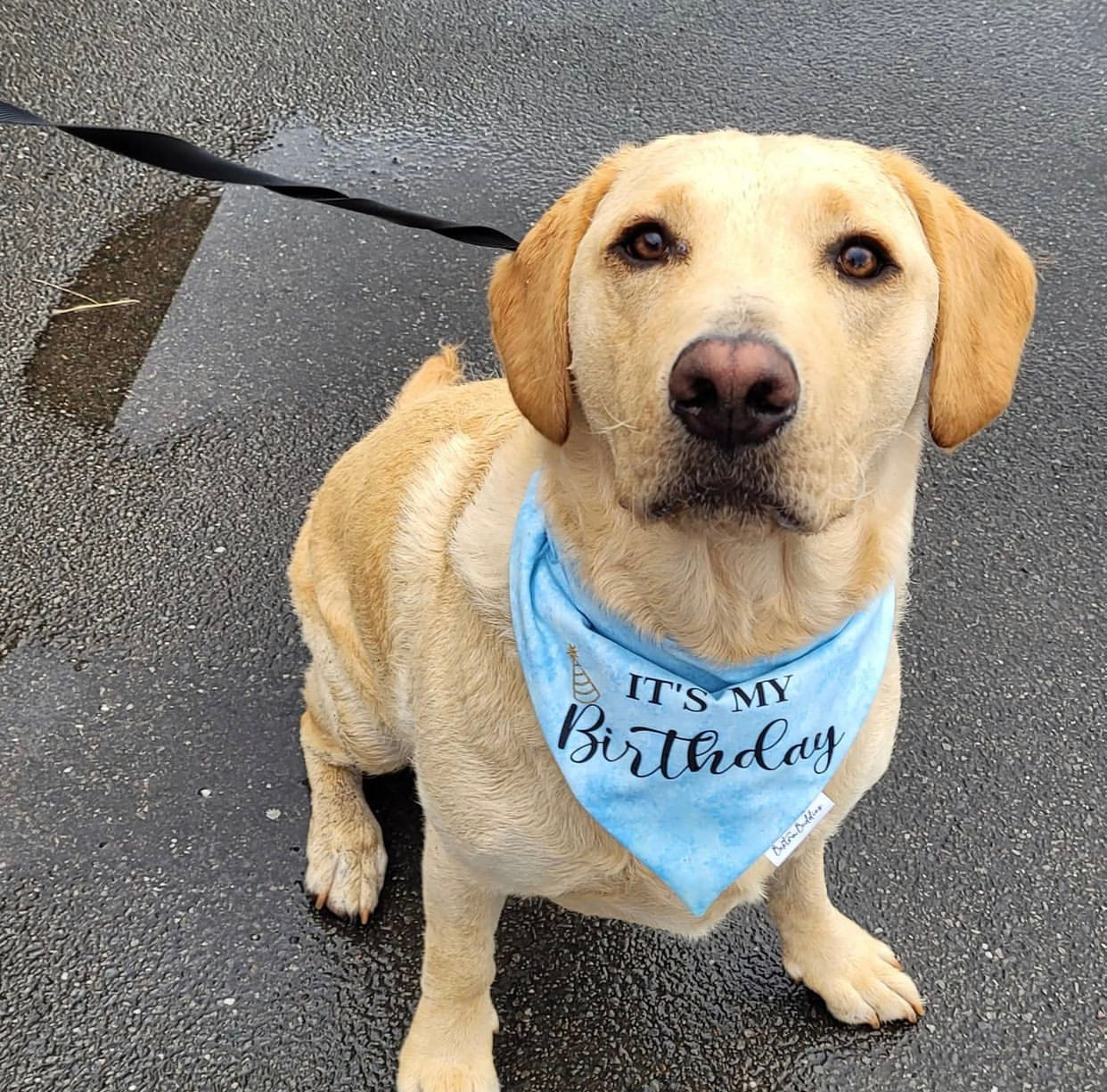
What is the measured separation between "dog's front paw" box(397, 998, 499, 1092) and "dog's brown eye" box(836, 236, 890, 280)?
5.77ft

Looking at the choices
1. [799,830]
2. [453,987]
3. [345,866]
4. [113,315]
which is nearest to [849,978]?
[799,830]

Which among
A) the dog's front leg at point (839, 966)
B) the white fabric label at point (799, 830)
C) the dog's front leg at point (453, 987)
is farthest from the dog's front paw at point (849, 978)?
the dog's front leg at point (453, 987)

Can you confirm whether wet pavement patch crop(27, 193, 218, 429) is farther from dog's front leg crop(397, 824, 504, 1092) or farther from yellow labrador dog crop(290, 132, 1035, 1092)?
dog's front leg crop(397, 824, 504, 1092)

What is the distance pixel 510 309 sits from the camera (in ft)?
6.79

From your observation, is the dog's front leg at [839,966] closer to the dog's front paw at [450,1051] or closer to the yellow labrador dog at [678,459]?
the yellow labrador dog at [678,459]

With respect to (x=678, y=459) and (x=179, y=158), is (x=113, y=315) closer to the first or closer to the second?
(x=179, y=158)

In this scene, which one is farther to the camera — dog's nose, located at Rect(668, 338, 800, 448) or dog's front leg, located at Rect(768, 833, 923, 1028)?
dog's front leg, located at Rect(768, 833, 923, 1028)

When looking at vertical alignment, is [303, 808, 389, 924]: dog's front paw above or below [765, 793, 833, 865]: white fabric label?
below

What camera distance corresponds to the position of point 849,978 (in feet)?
8.77

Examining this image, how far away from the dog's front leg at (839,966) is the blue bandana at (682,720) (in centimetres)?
53

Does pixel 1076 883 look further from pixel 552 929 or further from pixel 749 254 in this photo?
pixel 749 254

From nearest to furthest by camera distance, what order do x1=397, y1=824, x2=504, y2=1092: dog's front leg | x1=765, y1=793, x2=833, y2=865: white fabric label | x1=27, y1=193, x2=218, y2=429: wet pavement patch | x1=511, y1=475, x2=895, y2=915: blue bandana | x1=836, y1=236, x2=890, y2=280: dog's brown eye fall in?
1. x1=836, y1=236, x2=890, y2=280: dog's brown eye
2. x1=511, y1=475, x2=895, y2=915: blue bandana
3. x1=765, y1=793, x2=833, y2=865: white fabric label
4. x1=397, y1=824, x2=504, y2=1092: dog's front leg
5. x1=27, y1=193, x2=218, y2=429: wet pavement patch

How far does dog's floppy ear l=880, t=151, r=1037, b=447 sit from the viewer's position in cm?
193

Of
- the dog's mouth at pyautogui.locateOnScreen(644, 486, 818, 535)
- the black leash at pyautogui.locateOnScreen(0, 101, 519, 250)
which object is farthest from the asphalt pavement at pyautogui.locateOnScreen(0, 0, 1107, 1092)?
the dog's mouth at pyautogui.locateOnScreen(644, 486, 818, 535)
